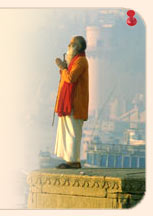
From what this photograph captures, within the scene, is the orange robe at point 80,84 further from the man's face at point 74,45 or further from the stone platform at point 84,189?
the stone platform at point 84,189

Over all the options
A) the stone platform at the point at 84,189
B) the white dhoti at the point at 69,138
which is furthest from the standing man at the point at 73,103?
the stone platform at the point at 84,189

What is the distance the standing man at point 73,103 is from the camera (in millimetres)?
9203

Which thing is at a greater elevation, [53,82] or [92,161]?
[53,82]

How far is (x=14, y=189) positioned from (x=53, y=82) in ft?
3.69

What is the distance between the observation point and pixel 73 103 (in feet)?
30.2

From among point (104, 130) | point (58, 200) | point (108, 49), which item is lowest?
point (58, 200)

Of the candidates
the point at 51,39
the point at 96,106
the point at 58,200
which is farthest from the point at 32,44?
the point at 58,200

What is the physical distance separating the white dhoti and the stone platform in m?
0.16

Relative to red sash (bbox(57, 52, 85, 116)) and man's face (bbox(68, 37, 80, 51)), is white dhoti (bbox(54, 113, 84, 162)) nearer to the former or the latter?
red sash (bbox(57, 52, 85, 116))

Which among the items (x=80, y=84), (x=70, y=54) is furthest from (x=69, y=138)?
(x=70, y=54)

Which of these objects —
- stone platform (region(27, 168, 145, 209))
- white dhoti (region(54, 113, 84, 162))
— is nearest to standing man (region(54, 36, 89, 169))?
white dhoti (region(54, 113, 84, 162))

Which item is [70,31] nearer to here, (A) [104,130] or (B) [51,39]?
(B) [51,39]

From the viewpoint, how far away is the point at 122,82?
935 cm

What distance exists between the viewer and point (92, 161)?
9445mm
